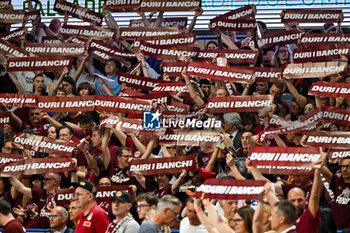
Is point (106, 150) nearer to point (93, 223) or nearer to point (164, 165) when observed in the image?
point (164, 165)

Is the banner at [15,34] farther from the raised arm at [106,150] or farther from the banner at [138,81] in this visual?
the raised arm at [106,150]

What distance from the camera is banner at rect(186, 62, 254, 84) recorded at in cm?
1083

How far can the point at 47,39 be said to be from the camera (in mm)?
13680

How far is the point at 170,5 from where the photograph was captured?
13.1 m

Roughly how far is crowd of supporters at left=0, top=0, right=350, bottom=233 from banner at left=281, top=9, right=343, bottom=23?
0.54m

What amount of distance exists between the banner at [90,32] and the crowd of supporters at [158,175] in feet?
0.62

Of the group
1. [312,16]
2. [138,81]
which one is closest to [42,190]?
[138,81]

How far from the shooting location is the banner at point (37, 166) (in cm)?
1001

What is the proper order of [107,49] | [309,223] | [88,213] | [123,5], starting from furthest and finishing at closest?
[123,5]
[107,49]
[88,213]
[309,223]

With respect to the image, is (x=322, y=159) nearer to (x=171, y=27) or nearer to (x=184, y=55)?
(x=184, y=55)

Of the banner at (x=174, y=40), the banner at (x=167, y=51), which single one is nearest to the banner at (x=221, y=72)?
the banner at (x=167, y=51)

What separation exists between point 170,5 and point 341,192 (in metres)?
5.21

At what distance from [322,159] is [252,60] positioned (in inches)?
174

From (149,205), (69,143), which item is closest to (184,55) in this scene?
(69,143)
